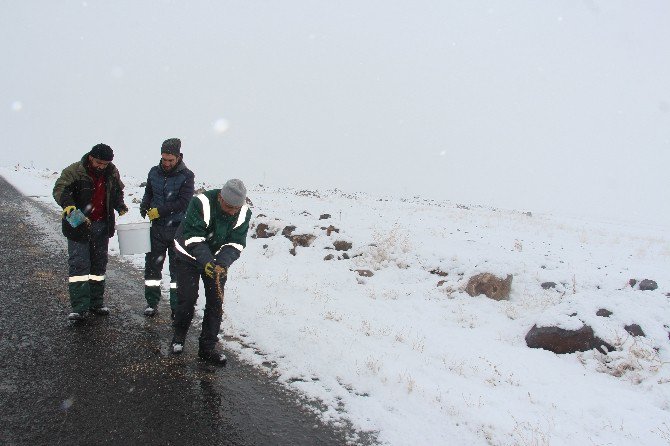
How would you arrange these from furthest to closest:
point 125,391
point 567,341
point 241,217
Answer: point 567,341
point 241,217
point 125,391

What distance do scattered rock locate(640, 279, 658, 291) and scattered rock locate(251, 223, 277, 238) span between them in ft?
26.1

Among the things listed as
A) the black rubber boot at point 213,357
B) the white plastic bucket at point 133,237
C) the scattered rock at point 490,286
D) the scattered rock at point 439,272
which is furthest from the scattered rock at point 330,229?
the black rubber boot at point 213,357

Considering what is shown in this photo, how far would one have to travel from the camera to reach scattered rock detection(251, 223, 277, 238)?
1120cm

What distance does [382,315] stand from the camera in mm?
6621

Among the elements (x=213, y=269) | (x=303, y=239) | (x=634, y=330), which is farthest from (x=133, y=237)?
(x=634, y=330)

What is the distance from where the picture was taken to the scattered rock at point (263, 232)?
11.2 metres

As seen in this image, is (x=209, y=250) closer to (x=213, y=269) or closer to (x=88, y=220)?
(x=213, y=269)

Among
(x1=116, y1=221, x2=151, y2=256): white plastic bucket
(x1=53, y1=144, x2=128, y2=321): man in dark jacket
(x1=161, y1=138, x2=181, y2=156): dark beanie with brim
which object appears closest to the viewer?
(x1=53, y1=144, x2=128, y2=321): man in dark jacket

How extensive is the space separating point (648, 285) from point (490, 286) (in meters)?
2.47

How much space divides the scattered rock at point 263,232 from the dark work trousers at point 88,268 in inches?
221

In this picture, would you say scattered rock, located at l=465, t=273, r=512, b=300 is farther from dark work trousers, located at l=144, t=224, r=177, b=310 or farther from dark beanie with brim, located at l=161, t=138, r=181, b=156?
dark beanie with brim, located at l=161, t=138, r=181, b=156

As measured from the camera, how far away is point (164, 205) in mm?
5613

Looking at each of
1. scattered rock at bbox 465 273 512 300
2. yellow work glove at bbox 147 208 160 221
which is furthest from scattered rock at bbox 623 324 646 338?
yellow work glove at bbox 147 208 160 221

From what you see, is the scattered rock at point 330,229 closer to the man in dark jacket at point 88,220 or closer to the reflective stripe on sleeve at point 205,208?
the man in dark jacket at point 88,220
